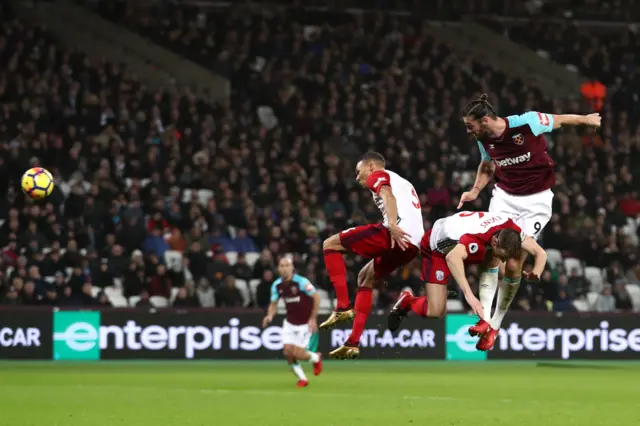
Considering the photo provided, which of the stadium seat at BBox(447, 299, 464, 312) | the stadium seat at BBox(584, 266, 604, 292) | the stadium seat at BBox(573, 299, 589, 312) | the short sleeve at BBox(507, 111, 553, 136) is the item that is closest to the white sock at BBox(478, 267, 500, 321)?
the short sleeve at BBox(507, 111, 553, 136)

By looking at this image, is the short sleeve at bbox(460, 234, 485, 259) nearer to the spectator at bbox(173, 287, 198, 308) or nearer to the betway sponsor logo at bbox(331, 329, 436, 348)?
the spectator at bbox(173, 287, 198, 308)

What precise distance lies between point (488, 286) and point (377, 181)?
1.67m

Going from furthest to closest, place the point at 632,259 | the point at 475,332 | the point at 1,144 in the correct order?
1. the point at 632,259
2. the point at 1,144
3. the point at 475,332

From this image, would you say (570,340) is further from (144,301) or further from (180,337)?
(144,301)

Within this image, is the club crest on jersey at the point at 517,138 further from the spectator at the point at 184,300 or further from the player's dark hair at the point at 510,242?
the spectator at the point at 184,300

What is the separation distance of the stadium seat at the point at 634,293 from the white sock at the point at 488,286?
15.0 meters

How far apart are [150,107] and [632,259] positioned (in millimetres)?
10961

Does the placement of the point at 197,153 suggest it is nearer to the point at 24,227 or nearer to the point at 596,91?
the point at 24,227

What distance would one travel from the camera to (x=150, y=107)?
2830cm

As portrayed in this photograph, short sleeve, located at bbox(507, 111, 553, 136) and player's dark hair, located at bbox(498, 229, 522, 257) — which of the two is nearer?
player's dark hair, located at bbox(498, 229, 522, 257)

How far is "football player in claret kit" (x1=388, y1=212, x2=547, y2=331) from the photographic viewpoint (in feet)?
38.6

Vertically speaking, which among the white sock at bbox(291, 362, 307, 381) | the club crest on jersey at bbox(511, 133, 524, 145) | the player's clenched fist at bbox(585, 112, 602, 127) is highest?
the player's clenched fist at bbox(585, 112, 602, 127)

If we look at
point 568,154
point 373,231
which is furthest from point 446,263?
point 568,154

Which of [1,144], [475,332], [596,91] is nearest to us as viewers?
[475,332]
